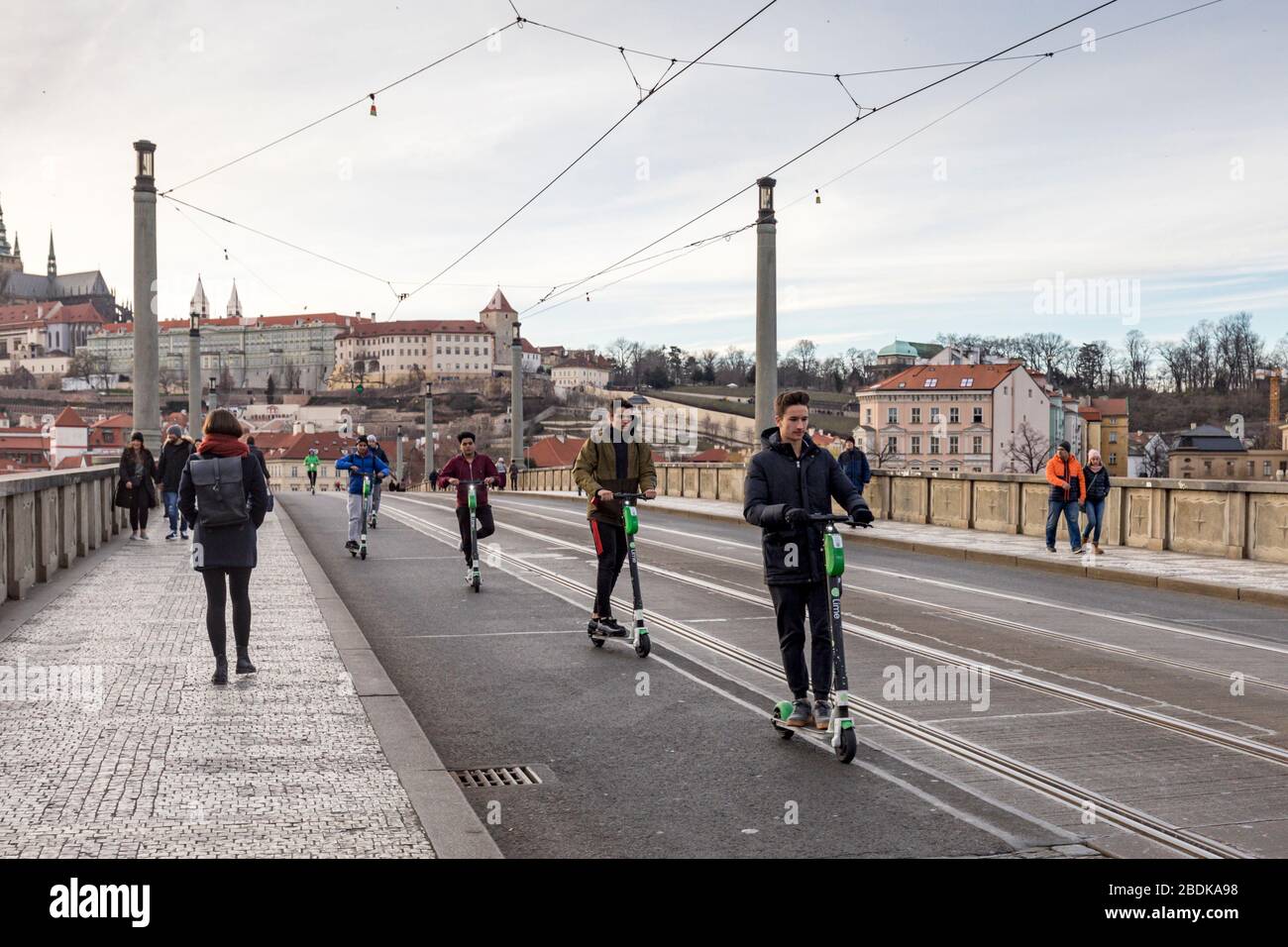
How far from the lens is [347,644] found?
9.42 m

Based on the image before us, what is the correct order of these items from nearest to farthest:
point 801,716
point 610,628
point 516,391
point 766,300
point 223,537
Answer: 1. point 801,716
2. point 223,537
3. point 610,628
4. point 766,300
5. point 516,391

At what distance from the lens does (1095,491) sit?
19.1 m

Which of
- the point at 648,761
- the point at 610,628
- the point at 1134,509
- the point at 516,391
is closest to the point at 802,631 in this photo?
the point at 648,761

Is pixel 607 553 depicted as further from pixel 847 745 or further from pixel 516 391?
pixel 516 391

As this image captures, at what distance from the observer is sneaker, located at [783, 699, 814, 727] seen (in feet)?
22.4

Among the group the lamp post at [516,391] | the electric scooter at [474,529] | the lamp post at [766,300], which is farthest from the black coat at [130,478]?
the lamp post at [516,391]

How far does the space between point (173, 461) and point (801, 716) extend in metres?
15.7

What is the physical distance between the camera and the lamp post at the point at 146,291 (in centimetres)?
2131

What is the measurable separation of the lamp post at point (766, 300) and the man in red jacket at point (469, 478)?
34.8 ft

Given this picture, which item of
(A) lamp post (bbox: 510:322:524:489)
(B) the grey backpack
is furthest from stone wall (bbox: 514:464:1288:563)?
(A) lamp post (bbox: 510:322:524:489)

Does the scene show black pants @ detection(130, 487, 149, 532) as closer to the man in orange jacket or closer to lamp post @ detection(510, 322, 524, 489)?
the man in orange jacket

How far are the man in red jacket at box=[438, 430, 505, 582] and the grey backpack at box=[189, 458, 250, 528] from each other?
212 inches


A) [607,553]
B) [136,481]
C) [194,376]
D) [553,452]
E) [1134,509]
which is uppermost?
[194,376]
